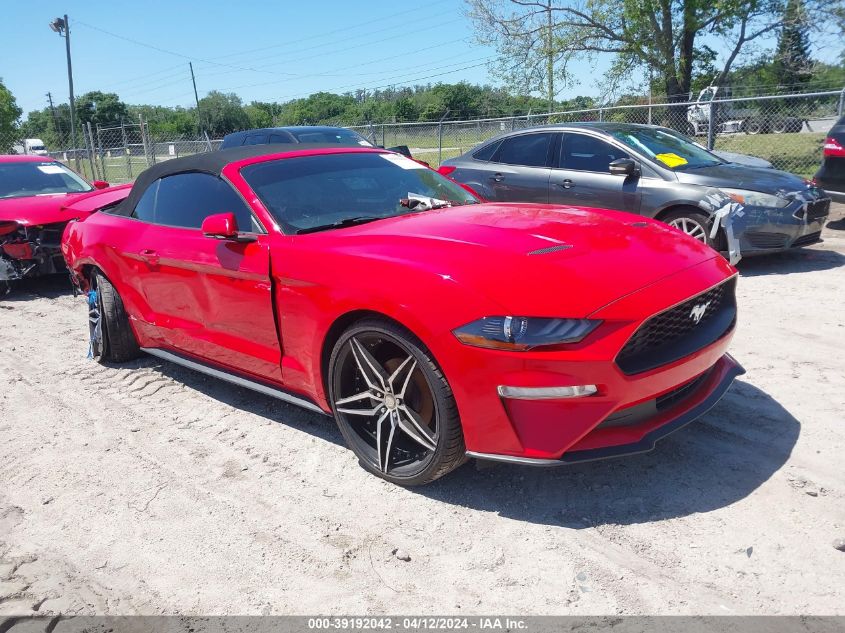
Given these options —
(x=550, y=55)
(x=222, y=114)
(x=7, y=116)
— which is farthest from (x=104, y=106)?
(x=550, y=55)

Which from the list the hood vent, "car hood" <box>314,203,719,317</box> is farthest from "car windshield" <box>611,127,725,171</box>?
the hood vent

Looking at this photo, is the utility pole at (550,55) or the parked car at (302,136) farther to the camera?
the utility pole at (550,55)

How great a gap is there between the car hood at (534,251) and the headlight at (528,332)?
1.5 inches

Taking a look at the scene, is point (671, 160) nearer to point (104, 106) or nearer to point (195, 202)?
point (195, 202)

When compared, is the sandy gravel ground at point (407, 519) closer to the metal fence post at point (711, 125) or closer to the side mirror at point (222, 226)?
the side mirror at point (222, 226)

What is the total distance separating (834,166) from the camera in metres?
8.36

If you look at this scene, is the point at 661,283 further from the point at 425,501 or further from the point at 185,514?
the point at 185,514

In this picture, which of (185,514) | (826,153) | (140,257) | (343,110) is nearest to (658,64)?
(826,153)

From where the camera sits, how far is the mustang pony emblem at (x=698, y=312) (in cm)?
305

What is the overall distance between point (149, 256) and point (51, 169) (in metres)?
6.07

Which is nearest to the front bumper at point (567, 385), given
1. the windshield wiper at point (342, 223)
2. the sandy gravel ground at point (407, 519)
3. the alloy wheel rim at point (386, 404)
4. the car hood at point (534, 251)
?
the car hood at point (534, 251)

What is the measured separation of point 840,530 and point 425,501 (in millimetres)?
1693

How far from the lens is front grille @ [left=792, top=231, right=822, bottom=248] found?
696 centimetres

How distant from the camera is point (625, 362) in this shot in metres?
2.72
